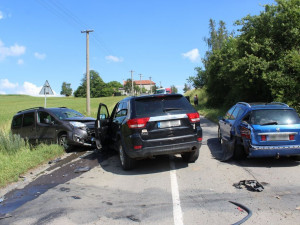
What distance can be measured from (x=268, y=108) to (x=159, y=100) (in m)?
2.80

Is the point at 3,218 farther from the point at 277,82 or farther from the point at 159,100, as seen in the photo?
the point at 277,82

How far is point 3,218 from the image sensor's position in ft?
14.4

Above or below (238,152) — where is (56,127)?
above

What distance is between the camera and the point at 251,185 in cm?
521

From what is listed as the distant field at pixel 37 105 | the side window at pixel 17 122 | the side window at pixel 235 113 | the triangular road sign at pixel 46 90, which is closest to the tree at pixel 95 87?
the distant field at pixel 37 105

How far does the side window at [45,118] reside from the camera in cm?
1013

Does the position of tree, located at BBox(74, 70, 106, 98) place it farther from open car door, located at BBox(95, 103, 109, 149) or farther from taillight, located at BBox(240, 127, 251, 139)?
taillight, located at BBox(240, 127, 251, 139)

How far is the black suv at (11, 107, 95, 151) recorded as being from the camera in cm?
959

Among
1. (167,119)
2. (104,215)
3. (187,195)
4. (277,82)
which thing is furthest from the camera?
(277,82)

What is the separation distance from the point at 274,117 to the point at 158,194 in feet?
12.0

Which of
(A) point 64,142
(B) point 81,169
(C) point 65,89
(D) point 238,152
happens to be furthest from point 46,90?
(C) point 65,89

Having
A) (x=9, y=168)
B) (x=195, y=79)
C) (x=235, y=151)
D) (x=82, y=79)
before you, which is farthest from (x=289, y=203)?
(x=82, y=79)

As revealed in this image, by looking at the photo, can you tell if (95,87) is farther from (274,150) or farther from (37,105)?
(274,150)

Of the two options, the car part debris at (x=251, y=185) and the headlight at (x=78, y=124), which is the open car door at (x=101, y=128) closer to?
the headlight at (x=78, y=124)
